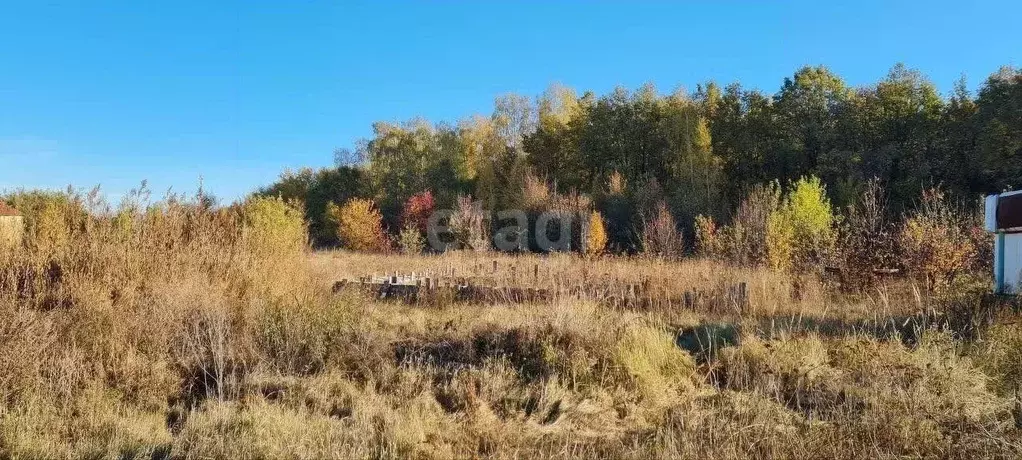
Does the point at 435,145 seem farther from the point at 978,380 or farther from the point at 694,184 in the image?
the point at 978,380

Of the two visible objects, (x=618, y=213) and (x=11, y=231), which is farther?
(x=618, y=213)

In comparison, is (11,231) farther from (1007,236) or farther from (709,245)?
(709,245)

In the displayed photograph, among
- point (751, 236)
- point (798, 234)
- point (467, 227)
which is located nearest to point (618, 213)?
point (467, 227)

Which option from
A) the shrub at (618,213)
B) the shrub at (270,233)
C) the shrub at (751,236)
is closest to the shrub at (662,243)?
the shrub at (751,236)

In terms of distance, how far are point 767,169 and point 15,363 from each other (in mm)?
27005

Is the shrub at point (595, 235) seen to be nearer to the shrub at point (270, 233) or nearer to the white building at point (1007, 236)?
the shrub at point (270, 233)

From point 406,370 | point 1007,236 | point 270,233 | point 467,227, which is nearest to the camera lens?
point 406,370

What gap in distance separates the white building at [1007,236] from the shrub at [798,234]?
5.17 meters

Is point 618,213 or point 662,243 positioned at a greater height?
point 618,213

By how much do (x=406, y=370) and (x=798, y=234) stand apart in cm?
1019

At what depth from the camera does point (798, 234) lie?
1255cm

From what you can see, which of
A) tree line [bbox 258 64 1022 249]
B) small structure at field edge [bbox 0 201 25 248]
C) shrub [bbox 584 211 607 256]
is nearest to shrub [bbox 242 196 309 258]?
small structure at field edge [bbox 0 201 25 248]

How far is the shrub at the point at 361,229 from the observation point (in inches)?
960

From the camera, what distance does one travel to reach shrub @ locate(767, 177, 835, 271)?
11546mm
